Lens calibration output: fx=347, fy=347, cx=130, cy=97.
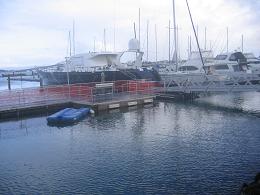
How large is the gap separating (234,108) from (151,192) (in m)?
21.5

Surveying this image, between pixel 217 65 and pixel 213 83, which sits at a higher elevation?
pixel 217 65

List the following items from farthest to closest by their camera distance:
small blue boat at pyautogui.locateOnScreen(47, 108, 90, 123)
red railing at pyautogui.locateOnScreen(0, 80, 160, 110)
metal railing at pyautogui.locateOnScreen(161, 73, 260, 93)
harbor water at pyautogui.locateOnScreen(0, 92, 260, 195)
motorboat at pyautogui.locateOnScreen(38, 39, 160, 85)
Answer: motorboat at pyautogui.locateOnScreen(38, 39, 160, 85) → metal railing at pyautogui.locateOnScreen(161, 73, 260, 93) → red railing at pyautogui.locateOnScreen(0, 80, 160, 110) → small blue boat at pyautogui.locateOnScreen(47, 108, 90, 123) → harbor water at pyautogui.locateOnScreen(0, 92, 260, 195)

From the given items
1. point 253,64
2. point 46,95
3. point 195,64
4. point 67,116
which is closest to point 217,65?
point 195,64

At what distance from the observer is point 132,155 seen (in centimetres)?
1714

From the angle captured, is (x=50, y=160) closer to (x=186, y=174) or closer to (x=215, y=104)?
(x=186, y=174)

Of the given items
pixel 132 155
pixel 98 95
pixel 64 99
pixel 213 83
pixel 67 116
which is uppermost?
pixel 213 83

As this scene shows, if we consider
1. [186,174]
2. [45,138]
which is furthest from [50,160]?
[186,174]

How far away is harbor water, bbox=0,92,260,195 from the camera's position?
13.3 metres

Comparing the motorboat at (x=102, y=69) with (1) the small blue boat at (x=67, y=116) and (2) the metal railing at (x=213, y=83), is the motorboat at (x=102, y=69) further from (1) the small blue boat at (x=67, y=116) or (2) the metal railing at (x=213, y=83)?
(1) the small blue boat at (x=67, y=116)

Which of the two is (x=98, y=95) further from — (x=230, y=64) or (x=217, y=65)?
A: (x=230, y=64)

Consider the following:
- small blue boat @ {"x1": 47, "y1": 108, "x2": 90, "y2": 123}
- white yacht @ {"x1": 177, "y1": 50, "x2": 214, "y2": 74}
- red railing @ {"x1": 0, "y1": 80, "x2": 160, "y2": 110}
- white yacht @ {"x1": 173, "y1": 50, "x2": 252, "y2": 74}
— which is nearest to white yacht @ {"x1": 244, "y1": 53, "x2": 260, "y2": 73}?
white yacht @ {"x1": 173, "y1": 50, "x2": 252, "y2": 74}

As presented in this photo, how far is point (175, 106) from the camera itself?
34562mm

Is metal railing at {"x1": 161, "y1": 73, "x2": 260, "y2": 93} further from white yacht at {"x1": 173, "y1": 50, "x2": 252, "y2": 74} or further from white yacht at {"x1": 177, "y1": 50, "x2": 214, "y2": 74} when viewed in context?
white yacht at {"x1": 173, "y1": 50, "x2": 252, "y2": 74}

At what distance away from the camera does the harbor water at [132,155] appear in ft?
43.7
